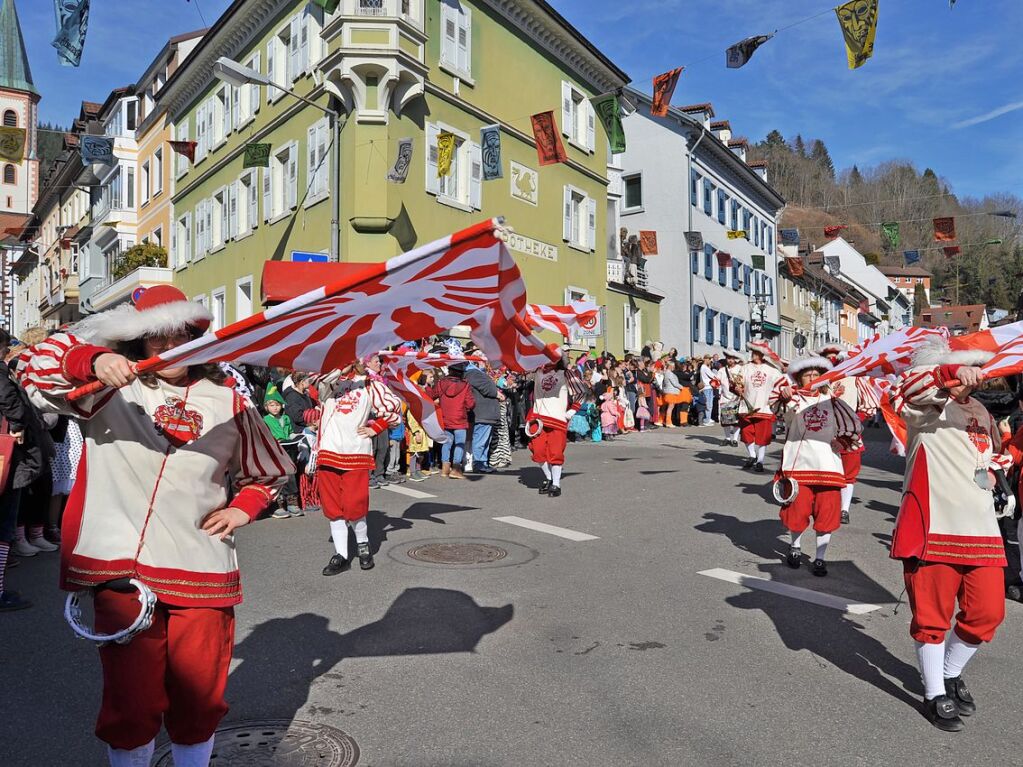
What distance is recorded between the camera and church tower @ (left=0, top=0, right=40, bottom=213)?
4059cm

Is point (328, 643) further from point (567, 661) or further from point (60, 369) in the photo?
point (60, 369)

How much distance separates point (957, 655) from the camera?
4305 mm

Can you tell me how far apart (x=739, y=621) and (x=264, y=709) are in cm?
320

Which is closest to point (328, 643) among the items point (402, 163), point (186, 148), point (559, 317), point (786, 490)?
point (786, 490)

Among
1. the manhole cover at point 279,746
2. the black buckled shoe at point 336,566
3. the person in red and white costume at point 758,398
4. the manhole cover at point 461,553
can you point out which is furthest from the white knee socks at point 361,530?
the person in red and white costume at point 758,398

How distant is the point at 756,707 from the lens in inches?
169

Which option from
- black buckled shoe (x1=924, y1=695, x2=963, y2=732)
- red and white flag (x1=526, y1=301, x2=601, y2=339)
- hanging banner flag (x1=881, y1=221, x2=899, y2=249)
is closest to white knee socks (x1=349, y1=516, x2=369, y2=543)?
red and white flag (x1=526, y1=301, x2=601, y2=339)

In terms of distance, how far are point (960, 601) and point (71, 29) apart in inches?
477

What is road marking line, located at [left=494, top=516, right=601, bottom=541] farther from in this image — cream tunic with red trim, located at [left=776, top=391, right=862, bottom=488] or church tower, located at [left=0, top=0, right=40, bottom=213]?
church tower, located at [left=0, top=0, right=40, bottom=213]

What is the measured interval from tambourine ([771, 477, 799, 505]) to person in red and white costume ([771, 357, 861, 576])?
0.03 m

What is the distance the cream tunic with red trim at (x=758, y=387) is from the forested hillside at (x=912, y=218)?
53.6 ft

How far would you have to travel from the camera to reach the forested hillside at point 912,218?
38156 mm

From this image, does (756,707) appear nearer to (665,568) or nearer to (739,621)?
Answer: (739,621)

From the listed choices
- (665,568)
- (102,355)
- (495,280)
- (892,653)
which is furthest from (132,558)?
(665,568)
